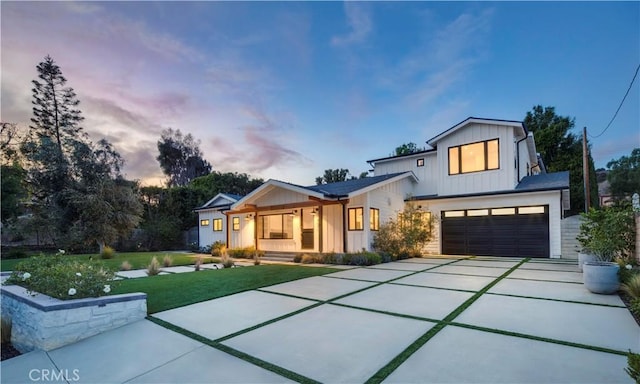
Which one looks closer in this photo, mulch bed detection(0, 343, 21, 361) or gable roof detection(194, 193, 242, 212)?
mulch bed detection(0, 343, 21, 361)

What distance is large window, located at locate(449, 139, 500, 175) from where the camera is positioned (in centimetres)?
1303

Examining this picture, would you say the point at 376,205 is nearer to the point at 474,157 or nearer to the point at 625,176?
the point at 474,157

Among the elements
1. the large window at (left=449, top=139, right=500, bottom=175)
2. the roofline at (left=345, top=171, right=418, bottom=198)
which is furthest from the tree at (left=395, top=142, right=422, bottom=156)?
the large window at (left=449, top=139, right=500, bottom=175)

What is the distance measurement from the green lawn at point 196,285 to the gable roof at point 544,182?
9.12m

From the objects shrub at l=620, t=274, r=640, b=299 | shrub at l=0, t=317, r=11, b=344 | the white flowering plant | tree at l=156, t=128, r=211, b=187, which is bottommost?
shrub at l=0, t=317, r=11, b=344

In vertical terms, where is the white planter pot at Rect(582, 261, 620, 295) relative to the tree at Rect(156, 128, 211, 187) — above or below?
below

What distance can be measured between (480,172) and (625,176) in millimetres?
25862

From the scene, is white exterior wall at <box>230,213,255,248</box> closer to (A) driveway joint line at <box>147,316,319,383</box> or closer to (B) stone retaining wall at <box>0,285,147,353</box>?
(B) stone retaining wall at <box>0,285,147,353</box>

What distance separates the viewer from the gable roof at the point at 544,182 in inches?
458

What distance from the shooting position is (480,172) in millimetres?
13328

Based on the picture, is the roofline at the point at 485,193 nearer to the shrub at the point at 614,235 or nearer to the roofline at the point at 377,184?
the roofline at the point at 377,184

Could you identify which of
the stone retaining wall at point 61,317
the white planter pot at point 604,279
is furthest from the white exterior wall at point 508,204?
the stone retaining wall at point 61,317

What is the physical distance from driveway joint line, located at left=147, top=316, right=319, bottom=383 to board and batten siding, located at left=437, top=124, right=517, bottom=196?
1279 centimetres

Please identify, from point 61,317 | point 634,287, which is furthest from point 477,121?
point 61,317
